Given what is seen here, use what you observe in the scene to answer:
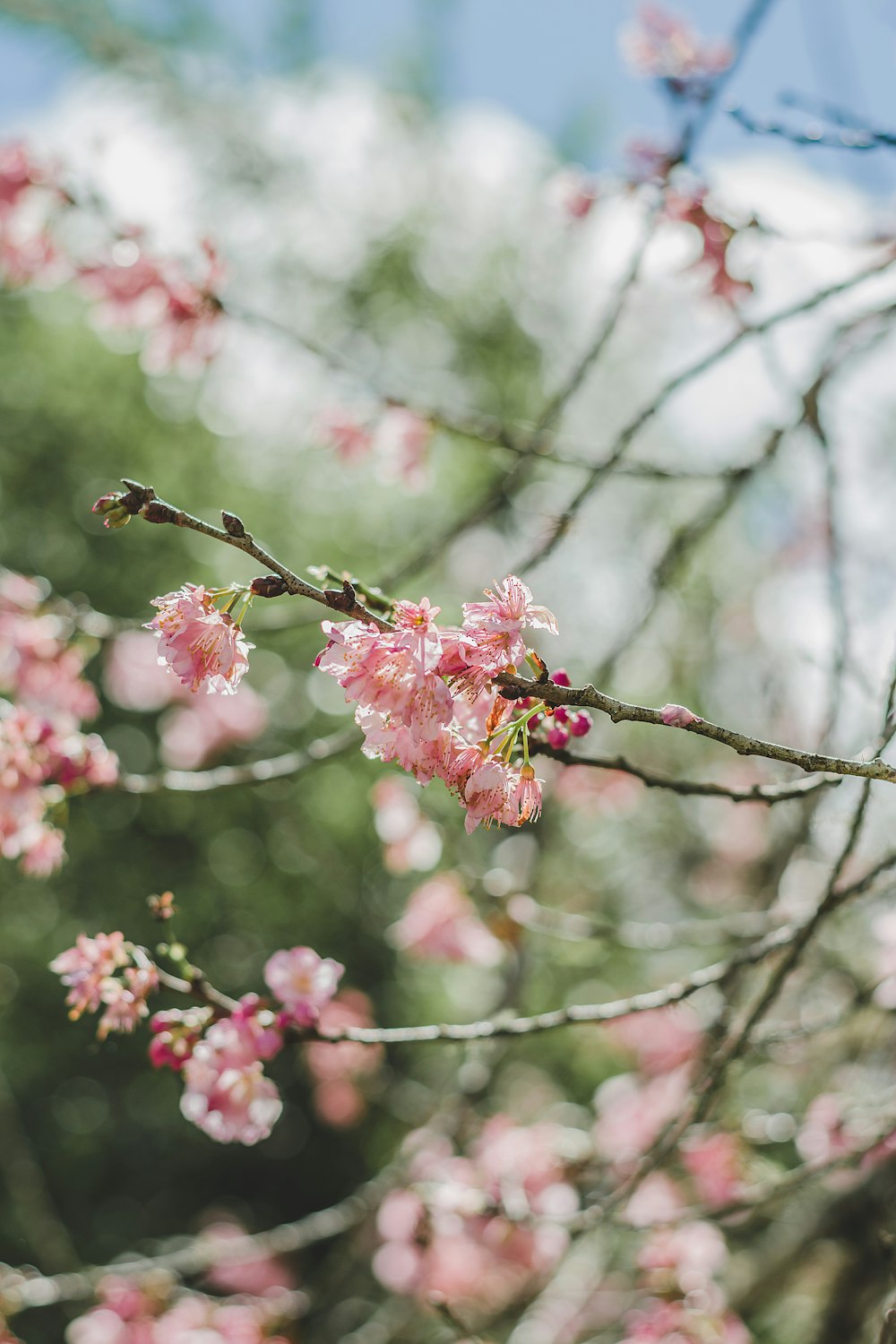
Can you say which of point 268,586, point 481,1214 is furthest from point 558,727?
point 481,1214

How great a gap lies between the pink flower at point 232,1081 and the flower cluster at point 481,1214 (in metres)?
0.56

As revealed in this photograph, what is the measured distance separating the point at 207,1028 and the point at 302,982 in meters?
0.12

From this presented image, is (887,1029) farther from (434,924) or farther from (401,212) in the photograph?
(401,212)

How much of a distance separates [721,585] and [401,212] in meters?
4.09

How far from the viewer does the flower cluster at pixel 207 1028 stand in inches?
40.4

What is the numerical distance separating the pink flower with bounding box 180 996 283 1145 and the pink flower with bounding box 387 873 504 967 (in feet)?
3.85

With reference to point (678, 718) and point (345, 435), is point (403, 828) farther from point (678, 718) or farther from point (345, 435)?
point (678, 718)

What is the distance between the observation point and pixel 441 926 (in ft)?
7.78

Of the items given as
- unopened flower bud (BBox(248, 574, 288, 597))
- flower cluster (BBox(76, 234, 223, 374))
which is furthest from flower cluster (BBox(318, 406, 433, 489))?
unopened flower bud (BBox(248, 574, 288, 597))

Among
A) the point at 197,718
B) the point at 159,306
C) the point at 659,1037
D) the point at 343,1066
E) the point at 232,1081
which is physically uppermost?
the point at 197,718

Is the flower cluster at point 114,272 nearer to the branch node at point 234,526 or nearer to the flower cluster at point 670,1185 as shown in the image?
the branch node at point 234,526

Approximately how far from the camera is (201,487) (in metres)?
5.98

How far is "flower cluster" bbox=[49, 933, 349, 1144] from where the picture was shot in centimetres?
103

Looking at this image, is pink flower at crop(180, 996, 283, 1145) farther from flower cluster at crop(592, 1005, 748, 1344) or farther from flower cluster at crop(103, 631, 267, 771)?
flower cluster at crop(103, 631, 267, 771)
